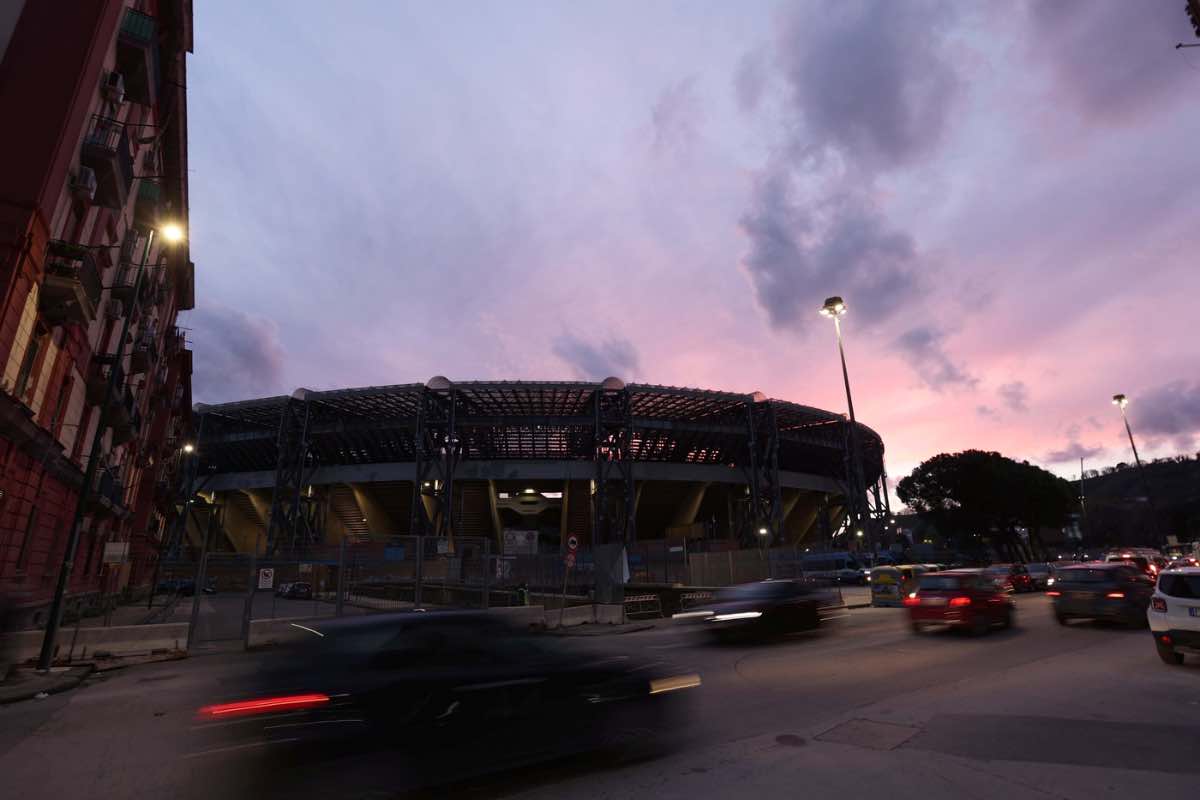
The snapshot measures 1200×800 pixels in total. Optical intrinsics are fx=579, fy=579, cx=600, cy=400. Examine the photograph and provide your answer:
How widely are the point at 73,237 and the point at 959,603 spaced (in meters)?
26.7

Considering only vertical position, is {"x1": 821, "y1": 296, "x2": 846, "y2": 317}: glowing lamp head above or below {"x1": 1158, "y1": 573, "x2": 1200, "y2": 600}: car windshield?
above

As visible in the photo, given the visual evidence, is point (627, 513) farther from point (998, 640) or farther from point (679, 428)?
point (998, 640)

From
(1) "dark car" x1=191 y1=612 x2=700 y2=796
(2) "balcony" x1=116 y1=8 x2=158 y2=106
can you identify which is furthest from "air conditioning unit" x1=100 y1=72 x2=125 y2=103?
(1) "dark car" x1=191 y1=612 x2=700 y2=796

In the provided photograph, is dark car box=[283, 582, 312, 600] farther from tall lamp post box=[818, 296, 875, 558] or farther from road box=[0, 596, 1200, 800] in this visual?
tall lamp post box=[818, 296, 875, 558]

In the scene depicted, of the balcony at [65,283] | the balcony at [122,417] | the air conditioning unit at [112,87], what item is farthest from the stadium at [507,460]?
the balcony at [65,283]

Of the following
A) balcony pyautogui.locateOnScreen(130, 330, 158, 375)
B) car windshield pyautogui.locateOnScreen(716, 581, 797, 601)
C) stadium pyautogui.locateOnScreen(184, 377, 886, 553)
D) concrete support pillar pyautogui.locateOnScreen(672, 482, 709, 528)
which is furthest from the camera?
concrete support pillar pyautogui.locateOnScreen(672, 482, 709, 528)

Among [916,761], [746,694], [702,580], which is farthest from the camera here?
[702,580]

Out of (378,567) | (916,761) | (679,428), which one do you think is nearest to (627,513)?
(679,428)

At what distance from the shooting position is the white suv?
872cm

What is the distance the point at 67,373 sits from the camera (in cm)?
1925

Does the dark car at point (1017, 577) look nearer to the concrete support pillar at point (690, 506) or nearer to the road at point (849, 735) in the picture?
the road at point (849, 735)

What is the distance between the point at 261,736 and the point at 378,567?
1526 cm

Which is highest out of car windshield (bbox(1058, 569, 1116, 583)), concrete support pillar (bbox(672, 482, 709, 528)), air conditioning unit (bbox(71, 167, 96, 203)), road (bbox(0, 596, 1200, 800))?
air conditioning unit (bbox(71, 167, 96, 203))

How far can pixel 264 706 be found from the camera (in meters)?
4.66
